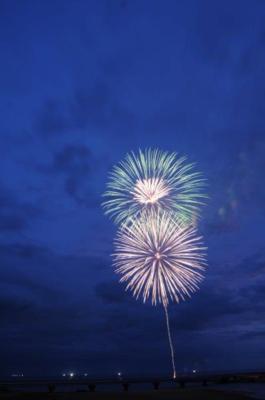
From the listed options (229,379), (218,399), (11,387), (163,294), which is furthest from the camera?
(229,379)

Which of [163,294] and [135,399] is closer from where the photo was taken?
[163,294]

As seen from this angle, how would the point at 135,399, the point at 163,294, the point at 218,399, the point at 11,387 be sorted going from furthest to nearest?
1. the point at 11,387
2. the point at 135,399
3. the point at 218,399
4. the point at 163,294

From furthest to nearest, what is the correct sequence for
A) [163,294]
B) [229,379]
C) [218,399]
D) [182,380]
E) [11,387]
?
[229,379]
[11,387]
[182,380]
[218,399]
[163,294]

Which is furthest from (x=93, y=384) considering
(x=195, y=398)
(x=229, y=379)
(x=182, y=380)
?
(x=229, y=379)

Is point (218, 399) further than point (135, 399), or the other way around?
point (135, 399)

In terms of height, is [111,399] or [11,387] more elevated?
[11,387]

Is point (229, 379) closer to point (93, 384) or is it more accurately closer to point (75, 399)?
point (93, 384)

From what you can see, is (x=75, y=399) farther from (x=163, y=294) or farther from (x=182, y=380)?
(x=182, y=380)

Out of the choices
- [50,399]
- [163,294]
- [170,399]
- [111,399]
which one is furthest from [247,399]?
[50,399]

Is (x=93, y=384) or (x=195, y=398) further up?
(x=93, y=384)
